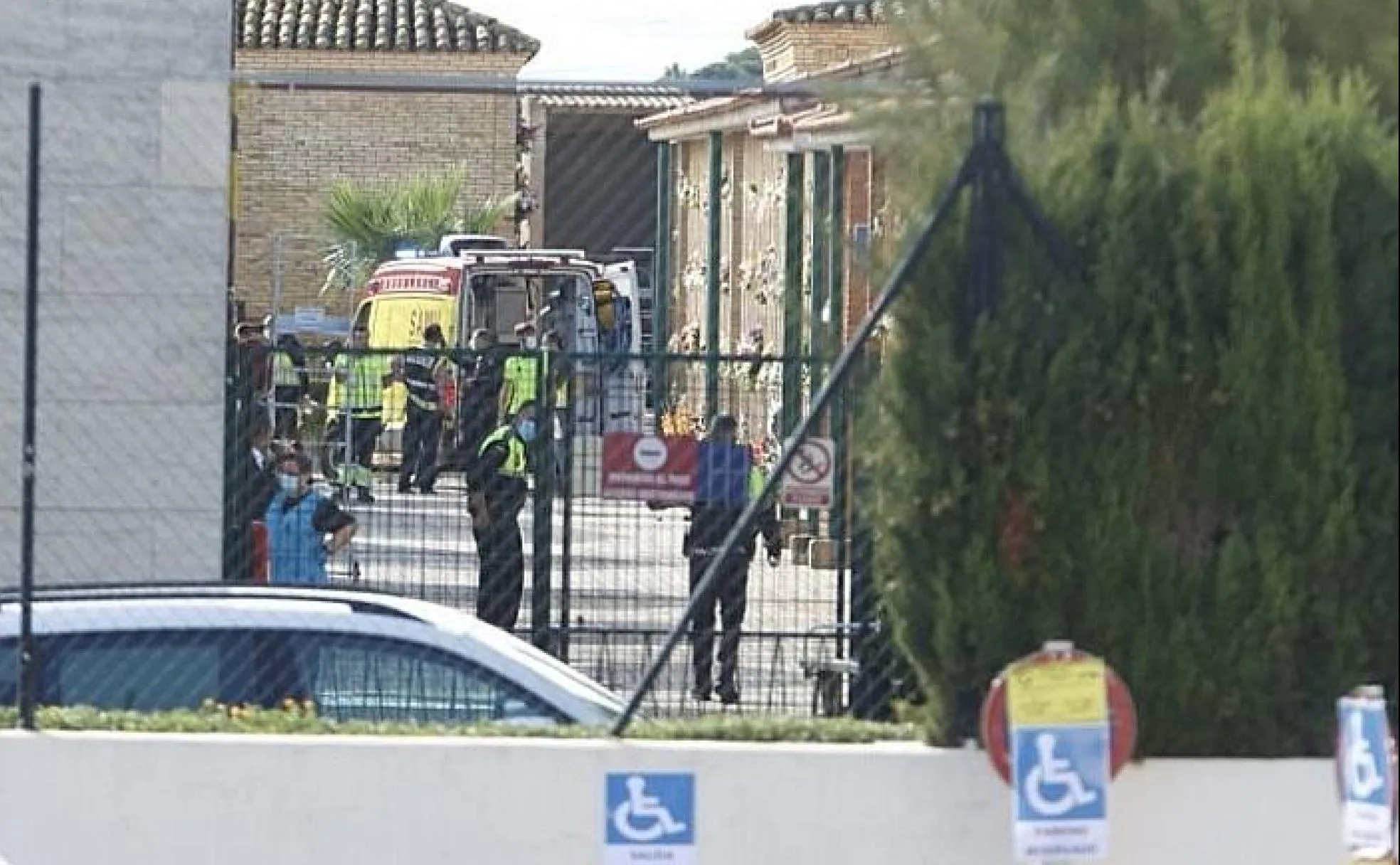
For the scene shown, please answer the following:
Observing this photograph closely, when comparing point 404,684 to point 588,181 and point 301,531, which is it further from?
point 588,181

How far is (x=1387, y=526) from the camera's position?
7910mm

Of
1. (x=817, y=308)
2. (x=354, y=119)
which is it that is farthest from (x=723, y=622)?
(x=354, y=119)

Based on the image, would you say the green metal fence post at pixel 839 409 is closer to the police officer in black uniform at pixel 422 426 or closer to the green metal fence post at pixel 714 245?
the police officer in black uniform at pixel 422 426

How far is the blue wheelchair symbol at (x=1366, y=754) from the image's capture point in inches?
282

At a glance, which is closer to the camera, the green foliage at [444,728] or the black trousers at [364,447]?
the green foliage at [444,728]

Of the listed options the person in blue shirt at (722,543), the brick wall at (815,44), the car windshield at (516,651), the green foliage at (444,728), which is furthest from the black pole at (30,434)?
the brick wall at (815,44)

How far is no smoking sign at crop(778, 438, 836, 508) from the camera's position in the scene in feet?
38.1

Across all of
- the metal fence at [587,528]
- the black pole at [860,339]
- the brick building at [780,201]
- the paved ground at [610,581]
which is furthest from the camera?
the paved ground at [610,581]

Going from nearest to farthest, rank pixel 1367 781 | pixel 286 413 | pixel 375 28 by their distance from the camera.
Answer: pixel 1367 781, pixel 286 413, pixel 375 28

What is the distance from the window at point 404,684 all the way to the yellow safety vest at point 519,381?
16.3ft

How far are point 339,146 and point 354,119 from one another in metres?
0.52

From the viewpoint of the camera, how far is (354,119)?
147 feet

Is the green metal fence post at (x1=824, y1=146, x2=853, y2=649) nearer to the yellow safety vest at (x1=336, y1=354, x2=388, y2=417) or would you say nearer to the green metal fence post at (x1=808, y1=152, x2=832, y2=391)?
the green metal fence post at (x1=808, y1=152, x2=832, y2=391)

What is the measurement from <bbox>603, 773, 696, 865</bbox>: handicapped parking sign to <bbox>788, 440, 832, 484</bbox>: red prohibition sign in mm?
3678
